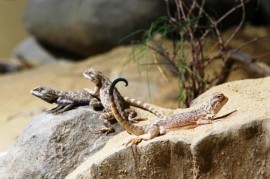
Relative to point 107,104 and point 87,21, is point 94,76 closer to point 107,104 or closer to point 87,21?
point 107,104

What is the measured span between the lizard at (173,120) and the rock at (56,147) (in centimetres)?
21

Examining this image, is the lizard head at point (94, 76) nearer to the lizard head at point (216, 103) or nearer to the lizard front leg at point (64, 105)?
the lizard front leg at point (64, 105)

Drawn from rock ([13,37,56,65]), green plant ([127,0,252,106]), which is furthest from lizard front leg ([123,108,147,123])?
rock ([13,37,56,65])

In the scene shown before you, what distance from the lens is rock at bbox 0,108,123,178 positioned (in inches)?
121

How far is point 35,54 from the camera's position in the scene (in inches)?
371

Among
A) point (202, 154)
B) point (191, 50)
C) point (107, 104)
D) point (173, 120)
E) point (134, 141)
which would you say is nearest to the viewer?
point (202, 154)

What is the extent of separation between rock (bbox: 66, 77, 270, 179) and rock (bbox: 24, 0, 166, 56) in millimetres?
4500

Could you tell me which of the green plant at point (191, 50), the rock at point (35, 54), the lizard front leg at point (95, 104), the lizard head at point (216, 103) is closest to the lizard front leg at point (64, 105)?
the lizard front leg at point (95, 104)

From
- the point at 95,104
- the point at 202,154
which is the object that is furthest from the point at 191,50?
the point at 202,154

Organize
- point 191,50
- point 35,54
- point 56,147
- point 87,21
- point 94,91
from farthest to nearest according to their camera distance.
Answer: point 35,54 < point 87,21 < point 191,50 < point 94,91 < point 56,147

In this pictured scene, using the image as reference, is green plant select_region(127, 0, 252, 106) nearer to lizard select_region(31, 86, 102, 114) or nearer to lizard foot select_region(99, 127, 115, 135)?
lizard select_region(31, 86, 102, 114)

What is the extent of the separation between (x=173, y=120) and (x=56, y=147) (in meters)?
0.71

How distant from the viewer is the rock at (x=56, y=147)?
3.07 meters

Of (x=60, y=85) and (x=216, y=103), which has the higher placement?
(x=60, y=85)
